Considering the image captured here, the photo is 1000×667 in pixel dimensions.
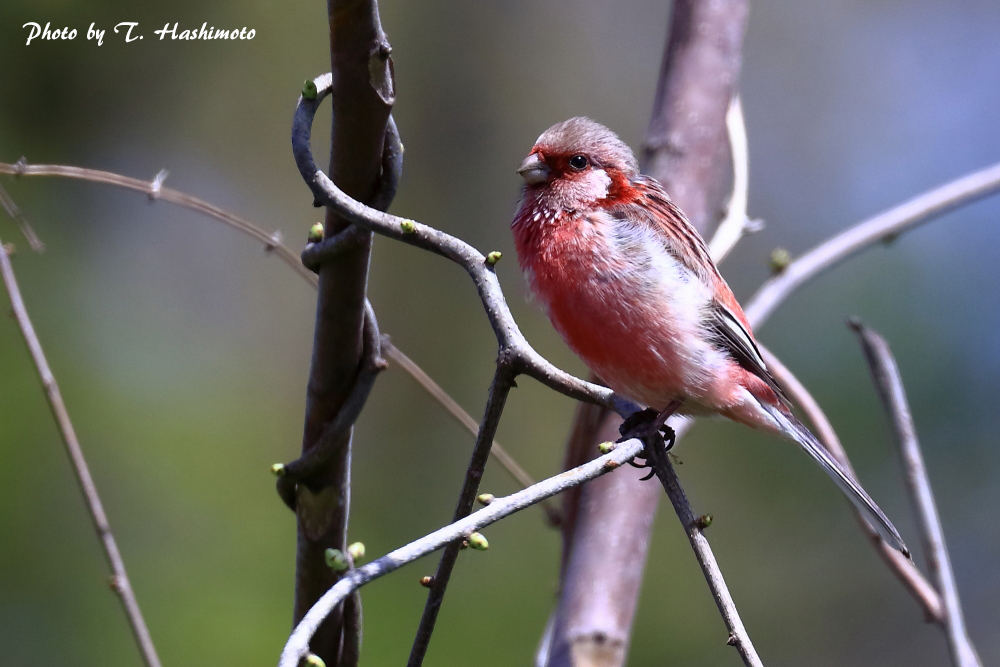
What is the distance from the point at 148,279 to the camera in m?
5.82

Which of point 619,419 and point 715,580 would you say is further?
point 619,419

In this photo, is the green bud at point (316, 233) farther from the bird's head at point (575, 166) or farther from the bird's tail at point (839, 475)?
the bird's tail at point (839, 475)

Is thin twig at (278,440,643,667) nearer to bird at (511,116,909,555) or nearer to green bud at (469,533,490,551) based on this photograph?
green bud at (469,533,490,551)

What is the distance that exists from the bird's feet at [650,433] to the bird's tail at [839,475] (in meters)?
0.34

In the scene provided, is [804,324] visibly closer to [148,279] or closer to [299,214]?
[299,214]

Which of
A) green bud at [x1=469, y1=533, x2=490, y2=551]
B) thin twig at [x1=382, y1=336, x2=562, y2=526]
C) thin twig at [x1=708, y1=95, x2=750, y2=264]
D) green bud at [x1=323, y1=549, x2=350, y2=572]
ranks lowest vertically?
green bud at [x1=323, y1=549, x2=350, y2=572]

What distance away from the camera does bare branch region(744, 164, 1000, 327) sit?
3.01 m

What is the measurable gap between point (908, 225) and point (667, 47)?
1010 millimetres

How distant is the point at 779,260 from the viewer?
3016mm

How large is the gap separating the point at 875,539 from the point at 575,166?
1492 mm

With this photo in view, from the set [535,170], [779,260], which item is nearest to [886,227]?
[779,260]

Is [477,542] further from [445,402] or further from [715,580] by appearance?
[445,402]

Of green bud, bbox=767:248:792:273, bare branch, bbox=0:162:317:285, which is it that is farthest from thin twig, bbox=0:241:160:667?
green bud, bbox=767:248:792:273

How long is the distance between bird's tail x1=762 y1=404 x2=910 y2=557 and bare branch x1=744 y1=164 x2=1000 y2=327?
1.80ft
